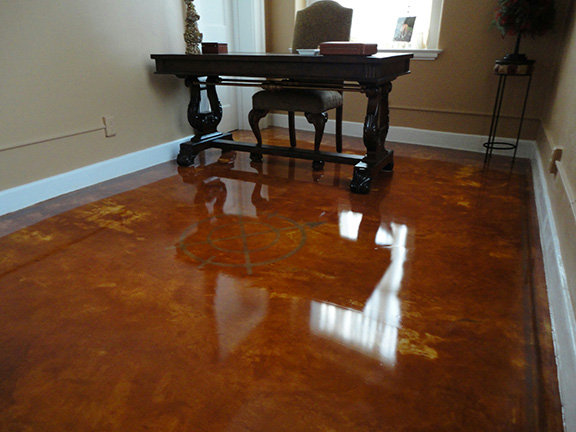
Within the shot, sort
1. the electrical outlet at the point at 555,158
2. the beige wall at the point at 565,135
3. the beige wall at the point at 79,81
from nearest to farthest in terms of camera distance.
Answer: the beige wall at the point at 565,135 → the electrical outlet at the point at 555,158 → the beige wall at the point at 79,81

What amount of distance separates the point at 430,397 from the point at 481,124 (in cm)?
290

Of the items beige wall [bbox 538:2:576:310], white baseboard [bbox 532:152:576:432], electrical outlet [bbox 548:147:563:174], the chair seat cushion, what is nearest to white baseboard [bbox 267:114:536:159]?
beige wall [bbox 538:2:576:310]

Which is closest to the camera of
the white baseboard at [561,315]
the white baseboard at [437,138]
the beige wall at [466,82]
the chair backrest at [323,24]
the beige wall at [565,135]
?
the white baseboard at [561,315]

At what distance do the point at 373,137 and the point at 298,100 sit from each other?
576 mm

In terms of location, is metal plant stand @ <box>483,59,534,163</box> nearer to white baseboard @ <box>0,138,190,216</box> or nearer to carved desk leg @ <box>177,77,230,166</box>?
carved desk leg @ <box>177,77,230,166</box>

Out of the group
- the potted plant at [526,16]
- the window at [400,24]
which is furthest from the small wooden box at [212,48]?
the potted plant at [526,16]

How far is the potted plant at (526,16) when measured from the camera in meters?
2.63

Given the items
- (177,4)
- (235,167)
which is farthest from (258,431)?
(177,4)

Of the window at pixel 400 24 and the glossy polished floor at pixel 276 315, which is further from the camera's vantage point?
the window at pixel 400 24

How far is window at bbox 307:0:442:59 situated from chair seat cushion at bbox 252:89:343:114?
112 cm

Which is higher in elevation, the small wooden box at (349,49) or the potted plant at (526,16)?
the potted plant at (526,16)

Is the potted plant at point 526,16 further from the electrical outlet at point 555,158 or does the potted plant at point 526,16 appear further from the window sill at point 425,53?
the electrical outlet at point 555,158

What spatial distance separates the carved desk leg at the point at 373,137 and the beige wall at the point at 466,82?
1.08 meters

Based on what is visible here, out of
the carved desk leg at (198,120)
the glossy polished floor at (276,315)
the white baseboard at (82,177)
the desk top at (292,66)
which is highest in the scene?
the desk top at (292,66)
